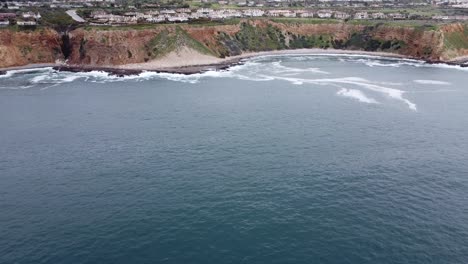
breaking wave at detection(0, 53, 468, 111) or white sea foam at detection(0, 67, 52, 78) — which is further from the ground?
white sea foam at detection(0, 67, 52, 78)

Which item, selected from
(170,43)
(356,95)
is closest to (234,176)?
(356,95)

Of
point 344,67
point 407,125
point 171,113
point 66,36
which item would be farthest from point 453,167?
point 66,36

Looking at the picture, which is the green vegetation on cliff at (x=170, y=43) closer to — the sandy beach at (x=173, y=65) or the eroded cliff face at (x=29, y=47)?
the sandy beach at (x=173, y=65)

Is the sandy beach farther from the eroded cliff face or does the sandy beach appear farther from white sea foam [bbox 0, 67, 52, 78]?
the eroded cliff face

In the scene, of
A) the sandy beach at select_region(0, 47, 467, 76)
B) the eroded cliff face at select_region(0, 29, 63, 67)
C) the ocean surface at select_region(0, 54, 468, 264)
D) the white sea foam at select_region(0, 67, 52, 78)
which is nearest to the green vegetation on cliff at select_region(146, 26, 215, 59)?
the sandy beach at select_region(0, 47, 467, 76)

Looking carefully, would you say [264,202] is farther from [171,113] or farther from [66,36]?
[66,36]

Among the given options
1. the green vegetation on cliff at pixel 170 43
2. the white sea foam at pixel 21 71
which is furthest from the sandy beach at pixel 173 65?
the green vegetation on cliff at pixel 170 43
